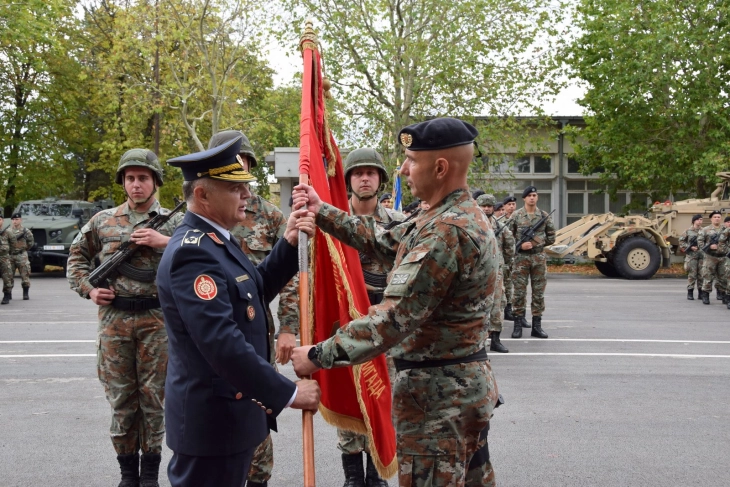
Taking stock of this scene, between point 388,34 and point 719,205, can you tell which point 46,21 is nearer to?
point 388,34

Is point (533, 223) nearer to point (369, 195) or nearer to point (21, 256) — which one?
point (369, 195)

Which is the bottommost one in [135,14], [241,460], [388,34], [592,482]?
[592,482]

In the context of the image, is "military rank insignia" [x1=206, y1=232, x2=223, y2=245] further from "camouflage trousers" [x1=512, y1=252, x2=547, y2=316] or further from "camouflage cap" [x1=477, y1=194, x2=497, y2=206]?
"camouflage trousers" [x1=512, y1=252, x2=547, y2=316]

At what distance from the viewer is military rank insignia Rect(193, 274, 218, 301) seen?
2795 millimetres

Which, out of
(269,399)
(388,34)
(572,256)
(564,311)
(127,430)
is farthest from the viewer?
(388,34)

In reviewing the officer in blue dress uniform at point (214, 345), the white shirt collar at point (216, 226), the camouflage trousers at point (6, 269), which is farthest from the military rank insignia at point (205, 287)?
the camouflage trousers at point (6, 269)

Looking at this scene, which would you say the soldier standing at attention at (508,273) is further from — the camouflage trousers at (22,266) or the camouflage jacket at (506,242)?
the camouflage trousers at (22,266)

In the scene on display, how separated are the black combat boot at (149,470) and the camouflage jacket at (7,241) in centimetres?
1287

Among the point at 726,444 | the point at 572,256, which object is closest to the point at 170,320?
the point at 726,444

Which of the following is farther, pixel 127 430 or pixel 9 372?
pixel 9 372

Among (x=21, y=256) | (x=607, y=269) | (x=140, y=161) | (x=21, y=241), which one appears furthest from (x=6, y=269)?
(x=607, y=269)

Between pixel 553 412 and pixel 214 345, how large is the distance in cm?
468

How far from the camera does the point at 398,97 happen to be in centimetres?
2373

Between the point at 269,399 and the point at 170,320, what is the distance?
20.3 inches
